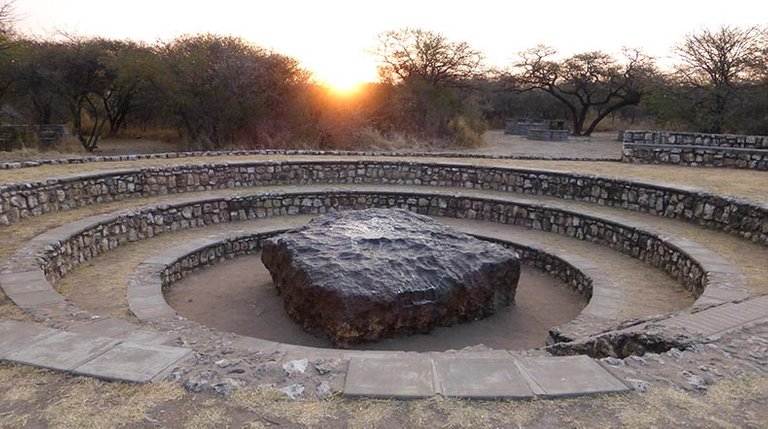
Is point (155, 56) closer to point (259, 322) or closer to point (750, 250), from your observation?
point (259, 322)

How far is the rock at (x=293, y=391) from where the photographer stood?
9.50ft

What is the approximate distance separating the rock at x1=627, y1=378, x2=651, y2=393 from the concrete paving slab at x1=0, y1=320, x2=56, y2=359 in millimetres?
3908

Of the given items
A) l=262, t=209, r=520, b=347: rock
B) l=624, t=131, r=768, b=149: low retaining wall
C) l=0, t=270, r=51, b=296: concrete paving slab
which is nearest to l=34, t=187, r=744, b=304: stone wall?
l=0, t=270, r=51, b=296: concrete paving slab

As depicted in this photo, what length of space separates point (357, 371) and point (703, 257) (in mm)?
5780

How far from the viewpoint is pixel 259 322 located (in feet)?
21.6

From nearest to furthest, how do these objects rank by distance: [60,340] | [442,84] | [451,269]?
[60,340] < [451,269] < [442,84]

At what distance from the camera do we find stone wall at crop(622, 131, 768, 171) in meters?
13.2

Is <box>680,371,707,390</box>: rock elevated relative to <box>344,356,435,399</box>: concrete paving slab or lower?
elevated

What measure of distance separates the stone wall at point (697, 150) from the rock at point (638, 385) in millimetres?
12949

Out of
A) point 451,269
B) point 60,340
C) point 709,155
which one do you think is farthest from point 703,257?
point 709,155

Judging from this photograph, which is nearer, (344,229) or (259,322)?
(259,322)

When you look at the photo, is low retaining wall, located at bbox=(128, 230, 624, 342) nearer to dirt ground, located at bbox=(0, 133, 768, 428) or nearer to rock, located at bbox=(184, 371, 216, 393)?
dirt ground, located at bbox=(0, 133, 768, 428)

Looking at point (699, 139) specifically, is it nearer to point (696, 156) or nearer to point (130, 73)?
point (696, 156)

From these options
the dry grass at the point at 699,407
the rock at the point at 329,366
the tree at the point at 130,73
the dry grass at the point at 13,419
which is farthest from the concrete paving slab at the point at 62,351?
the tree at the point at 130,73
